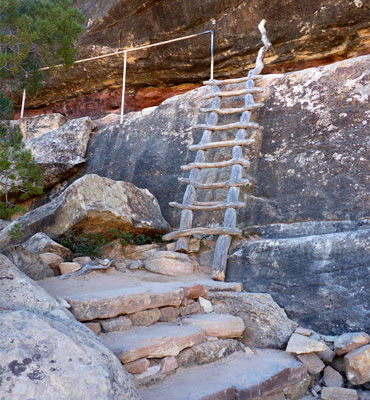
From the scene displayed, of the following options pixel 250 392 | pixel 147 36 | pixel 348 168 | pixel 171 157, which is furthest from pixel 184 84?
pixel 250 392

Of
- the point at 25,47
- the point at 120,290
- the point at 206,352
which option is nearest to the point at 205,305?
the point at 206,352

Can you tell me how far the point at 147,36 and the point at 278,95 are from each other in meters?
4.82

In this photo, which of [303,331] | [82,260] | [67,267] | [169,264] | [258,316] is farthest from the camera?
[169,264]

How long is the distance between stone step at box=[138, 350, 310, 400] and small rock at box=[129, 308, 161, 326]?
493 millimetres

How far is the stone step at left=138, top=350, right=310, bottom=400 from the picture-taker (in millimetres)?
2688

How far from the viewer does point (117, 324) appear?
3.17 m

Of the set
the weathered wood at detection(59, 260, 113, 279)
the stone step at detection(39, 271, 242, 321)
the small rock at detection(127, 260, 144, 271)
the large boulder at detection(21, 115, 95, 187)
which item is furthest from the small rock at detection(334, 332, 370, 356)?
the large boulder at detection(21, 115, 95, 187)

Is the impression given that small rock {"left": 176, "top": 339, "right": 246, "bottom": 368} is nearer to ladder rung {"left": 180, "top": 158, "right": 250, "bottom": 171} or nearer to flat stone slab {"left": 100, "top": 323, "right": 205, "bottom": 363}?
flat stone slab {"left": 100, "top": 323, "right": 205, "bottom": 363}

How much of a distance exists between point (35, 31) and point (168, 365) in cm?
302

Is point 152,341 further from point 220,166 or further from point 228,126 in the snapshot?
point 228,126

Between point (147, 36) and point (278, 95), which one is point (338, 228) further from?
point (147, 36)

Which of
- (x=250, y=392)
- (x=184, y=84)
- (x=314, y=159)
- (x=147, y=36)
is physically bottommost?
(x=250, y=392)

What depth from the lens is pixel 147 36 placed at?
970 cm

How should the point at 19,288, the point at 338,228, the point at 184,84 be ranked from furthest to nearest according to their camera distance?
the point at 184,84, the point at 338,228, the point at 19,288
